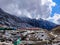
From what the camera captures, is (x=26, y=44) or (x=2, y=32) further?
(x=2, y=32)

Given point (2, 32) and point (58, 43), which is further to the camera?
point (2, 32)

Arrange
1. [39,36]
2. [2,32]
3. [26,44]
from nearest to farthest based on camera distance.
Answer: [26,44] < [39,36] < [2,32]

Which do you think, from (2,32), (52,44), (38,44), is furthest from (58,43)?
(2,32)

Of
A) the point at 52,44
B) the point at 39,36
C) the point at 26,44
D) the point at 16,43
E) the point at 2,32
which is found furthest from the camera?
the point at 2,32

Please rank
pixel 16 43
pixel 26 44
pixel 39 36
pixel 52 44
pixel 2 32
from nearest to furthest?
1. pixel 16 43
2. pixel 52 44
3. pixel 26 44
4. pixel 39 36
5. pixel 2 32

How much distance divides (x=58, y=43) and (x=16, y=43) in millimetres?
33455

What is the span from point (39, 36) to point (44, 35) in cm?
237

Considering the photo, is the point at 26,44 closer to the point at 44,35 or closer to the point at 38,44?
the point at 38,44

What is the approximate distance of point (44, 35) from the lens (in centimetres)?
9731

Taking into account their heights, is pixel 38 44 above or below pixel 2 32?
below

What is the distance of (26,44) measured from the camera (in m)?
74.7

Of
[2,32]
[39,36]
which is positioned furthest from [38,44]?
[2,32]

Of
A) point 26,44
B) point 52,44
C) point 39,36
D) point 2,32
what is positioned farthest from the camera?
point 2,32

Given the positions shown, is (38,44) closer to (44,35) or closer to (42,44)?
(42,44)
